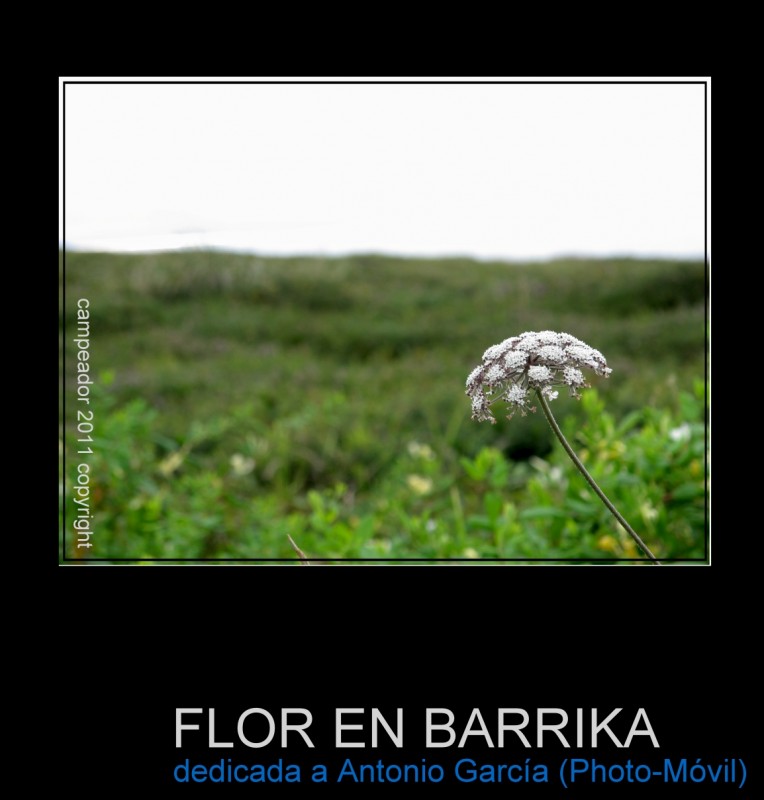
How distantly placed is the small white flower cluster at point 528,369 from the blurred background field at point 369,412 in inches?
16.7

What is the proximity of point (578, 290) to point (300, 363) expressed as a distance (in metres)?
4.53

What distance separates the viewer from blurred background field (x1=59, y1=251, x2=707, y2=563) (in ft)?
8.36

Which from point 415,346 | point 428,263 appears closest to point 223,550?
point 415,346

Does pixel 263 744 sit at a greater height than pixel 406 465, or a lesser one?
lesser

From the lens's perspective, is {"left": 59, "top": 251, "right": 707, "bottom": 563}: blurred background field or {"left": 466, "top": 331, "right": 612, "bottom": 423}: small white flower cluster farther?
{"left": 59, "top": 251, "right": 707, "bottom": 563}: blurred background field

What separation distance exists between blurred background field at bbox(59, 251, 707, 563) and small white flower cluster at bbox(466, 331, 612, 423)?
1.39 feet

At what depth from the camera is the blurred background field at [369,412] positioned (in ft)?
8.36

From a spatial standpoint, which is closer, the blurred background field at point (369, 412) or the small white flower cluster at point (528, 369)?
the small white flower cluster at point (528, 369)

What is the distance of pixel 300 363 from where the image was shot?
799cm

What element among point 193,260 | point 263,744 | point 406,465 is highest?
point 193,260

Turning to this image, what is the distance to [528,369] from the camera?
1315 mm

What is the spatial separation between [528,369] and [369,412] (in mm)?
5113

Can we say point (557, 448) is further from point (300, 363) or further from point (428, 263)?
point (428, 263)

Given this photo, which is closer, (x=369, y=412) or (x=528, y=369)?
(x=528, y=369)
